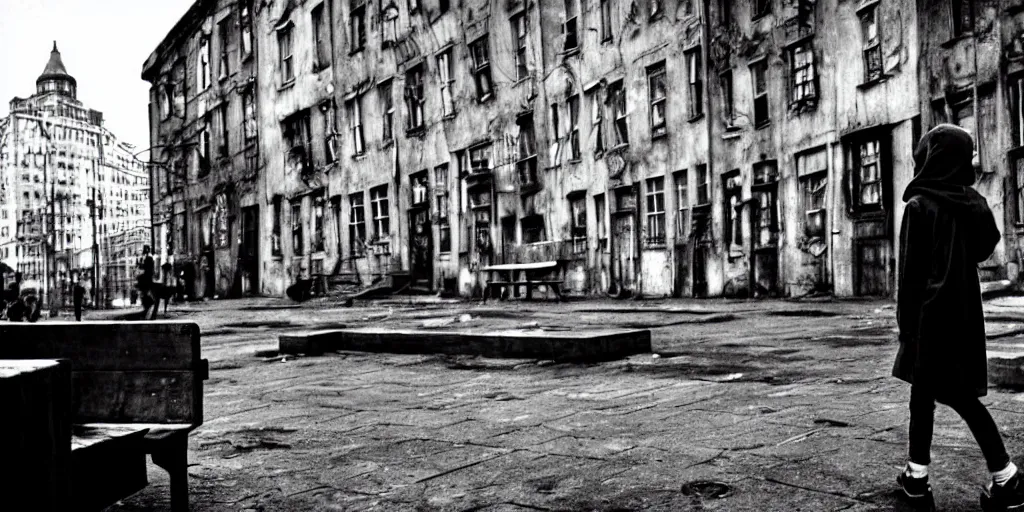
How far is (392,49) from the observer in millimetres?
31641

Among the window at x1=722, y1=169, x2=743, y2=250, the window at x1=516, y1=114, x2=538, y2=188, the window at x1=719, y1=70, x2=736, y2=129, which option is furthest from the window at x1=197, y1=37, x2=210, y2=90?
the window at x1=722, y1=169, x2=743, y2=250

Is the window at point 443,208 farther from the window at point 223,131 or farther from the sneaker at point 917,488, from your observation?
the sneaker at point 917,488

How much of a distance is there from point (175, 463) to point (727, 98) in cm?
2044

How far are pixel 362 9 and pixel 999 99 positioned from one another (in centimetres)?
2092

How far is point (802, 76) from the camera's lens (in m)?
20.7

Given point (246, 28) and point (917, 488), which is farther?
point (246, 28)

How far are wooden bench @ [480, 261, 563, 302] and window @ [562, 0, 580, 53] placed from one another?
5297 millimetres

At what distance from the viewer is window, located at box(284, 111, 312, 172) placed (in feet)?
117

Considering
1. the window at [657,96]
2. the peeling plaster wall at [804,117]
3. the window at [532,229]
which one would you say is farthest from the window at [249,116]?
the peeling plaster wall at [804,117]

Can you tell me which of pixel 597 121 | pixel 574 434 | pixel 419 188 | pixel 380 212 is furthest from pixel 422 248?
pixel 574 434

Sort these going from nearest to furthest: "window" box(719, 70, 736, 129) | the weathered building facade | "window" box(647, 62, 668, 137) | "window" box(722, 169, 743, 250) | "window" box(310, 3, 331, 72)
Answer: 1. "window" box(722, 169, 743, 250)
2. "window" box(719, 70, 736, 129)
3. "window" box(647, 62, 668, 137)
4. "window" box(310, 3, 331, 72)
5. the weathered building facade

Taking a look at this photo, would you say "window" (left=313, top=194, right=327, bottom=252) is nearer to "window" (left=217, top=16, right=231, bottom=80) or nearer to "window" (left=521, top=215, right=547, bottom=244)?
"window" (left=217, top=16, right=231, bottom=80)

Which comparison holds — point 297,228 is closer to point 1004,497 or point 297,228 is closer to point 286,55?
point 286,55

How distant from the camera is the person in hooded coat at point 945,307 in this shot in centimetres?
363
